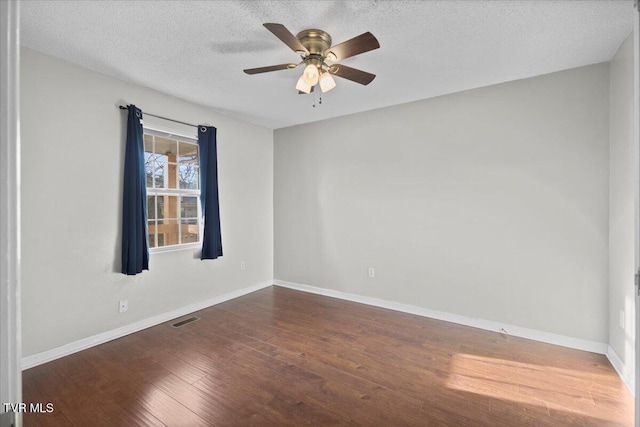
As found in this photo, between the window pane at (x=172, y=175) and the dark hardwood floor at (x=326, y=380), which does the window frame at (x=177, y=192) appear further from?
the dark hardwood floor at (x=326, y=380)

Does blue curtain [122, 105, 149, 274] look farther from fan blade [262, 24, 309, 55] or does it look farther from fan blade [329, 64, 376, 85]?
fan blade [329, 64, 376, 85]

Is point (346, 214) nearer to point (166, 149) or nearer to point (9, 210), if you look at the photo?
point (166, 149)

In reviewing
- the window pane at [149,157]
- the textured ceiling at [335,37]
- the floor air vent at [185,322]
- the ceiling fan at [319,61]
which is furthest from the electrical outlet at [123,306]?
the ceiling fan at [319,61]

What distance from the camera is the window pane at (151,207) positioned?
3342mm

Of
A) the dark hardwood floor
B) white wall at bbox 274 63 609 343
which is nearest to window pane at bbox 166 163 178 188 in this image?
the dark hardwood floor

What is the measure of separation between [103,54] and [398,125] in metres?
3.06

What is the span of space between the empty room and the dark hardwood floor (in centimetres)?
2

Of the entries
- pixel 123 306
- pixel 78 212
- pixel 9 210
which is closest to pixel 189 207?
pixel 78 212

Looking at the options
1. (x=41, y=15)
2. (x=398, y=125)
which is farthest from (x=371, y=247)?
(x=41, y=15)

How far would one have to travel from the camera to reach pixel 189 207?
3748mm

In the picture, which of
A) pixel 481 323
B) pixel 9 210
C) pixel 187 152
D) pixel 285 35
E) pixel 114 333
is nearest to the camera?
pixel 9 210

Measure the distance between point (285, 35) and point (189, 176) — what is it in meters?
2.46

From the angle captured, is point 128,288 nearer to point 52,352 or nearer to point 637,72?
point 52,352

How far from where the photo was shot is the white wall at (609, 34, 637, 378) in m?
2.19
